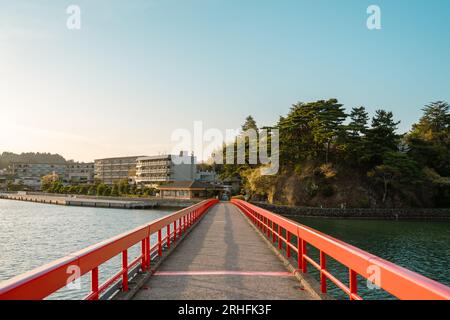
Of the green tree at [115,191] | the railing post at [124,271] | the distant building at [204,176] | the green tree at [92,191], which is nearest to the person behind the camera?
the railing post at [124,271]

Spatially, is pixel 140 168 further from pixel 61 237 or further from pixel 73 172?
pixel 61 237

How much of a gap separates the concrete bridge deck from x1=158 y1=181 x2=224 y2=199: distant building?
3095 inches

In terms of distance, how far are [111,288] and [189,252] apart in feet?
17.4

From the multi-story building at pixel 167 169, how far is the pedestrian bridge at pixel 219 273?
10942cm

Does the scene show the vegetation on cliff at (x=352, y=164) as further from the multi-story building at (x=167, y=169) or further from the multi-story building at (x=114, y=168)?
the multi-story building at (x=114, y=168)

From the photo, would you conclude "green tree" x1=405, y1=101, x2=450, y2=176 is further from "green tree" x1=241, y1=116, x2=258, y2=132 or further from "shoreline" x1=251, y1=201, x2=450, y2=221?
"green tree" x1=241, y1=116, x2=258, y2=132

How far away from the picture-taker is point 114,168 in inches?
6265

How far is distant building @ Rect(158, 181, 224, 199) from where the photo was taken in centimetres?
9144

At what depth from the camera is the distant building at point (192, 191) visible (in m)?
91.4

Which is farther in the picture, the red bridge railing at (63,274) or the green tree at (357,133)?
the green tree at (357,133)

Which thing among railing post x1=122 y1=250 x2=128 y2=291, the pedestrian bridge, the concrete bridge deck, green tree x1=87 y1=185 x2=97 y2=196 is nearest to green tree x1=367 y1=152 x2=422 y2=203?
the pedestrian bridge

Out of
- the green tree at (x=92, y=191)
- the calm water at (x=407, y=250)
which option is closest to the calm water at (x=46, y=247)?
the calm water at (x=407, y=250)

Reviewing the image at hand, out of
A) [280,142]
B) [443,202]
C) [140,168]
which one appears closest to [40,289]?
[280,142]
